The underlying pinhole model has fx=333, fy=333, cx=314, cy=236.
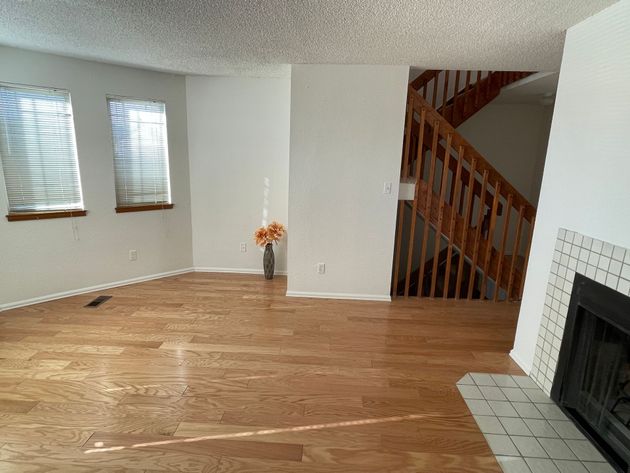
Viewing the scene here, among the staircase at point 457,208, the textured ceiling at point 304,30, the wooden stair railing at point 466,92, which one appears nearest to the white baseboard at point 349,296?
the staircase at point 457,208

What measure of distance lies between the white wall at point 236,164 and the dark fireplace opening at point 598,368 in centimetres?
294

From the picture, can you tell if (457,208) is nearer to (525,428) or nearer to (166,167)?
(525,428)

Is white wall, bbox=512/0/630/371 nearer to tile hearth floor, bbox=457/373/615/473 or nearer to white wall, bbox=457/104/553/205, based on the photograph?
tile hearth floor, bbox=457/373/615/473

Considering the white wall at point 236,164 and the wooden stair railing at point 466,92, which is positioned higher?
the wooden stair railing at point 466,92

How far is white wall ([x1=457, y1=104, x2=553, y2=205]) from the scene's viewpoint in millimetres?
4914

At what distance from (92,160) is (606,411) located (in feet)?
14.6

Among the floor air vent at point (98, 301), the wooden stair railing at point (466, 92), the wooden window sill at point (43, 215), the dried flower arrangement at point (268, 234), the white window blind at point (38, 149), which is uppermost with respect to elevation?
the wooden stair railing at point (466, 92)

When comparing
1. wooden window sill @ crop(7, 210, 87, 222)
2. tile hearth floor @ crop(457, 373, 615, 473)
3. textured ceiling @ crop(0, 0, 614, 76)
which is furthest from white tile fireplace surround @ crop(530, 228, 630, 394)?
wooden window sill @ crop(7, 210, 87, 222)

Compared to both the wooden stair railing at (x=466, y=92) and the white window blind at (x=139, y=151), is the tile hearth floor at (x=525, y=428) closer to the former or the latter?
the wooden stair railing at (x=466, y=92)

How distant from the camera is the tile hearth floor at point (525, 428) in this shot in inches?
63.5

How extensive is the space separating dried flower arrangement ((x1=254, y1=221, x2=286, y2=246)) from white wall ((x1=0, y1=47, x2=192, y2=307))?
38.7 inches

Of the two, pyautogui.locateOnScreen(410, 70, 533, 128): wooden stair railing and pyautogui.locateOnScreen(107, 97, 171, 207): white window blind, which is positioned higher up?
pyautogui.locateOnScreen(410, 70, 533, 128): wooden stair railing

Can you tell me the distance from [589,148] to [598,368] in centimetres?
122

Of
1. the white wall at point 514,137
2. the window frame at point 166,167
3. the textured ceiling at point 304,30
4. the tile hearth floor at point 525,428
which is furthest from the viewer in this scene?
the white wall at point 514,137
